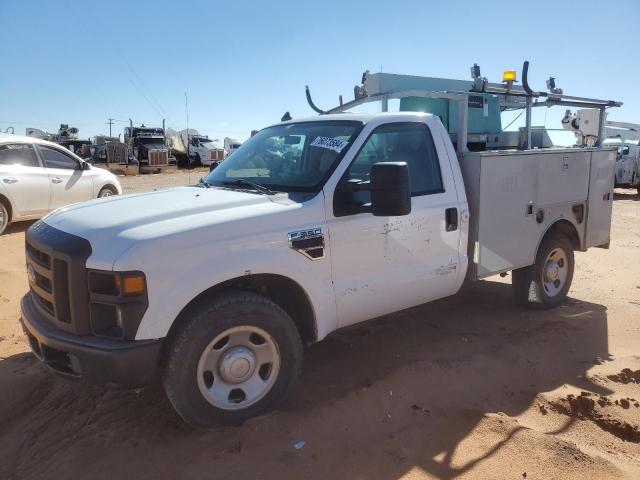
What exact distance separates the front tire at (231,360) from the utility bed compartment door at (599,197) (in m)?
3.97

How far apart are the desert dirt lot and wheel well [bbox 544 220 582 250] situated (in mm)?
981

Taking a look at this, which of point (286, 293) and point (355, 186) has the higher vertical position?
point (355, 186)

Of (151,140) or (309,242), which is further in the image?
(151,140)

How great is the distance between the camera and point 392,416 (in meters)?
3.38

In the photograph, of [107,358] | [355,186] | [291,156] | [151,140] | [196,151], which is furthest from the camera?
[196,151]

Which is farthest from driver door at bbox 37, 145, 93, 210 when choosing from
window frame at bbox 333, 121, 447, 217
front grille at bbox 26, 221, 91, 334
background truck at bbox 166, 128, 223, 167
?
background truck at bbox 166, 128, 223, 167

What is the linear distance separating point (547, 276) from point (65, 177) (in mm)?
8710

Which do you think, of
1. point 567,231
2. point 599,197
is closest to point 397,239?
point 567,231

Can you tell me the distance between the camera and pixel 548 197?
17.0 ft

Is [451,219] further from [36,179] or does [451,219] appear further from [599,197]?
[36,179]

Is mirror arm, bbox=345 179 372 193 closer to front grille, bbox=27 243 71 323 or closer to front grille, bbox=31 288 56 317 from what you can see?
front grille, bbox=27 243 71 323

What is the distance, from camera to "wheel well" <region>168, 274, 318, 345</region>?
3.30 m

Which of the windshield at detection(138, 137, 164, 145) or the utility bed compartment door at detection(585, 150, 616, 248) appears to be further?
the windshield at detection(138, 137, 164, 145)

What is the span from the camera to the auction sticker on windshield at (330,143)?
12.4 ft
